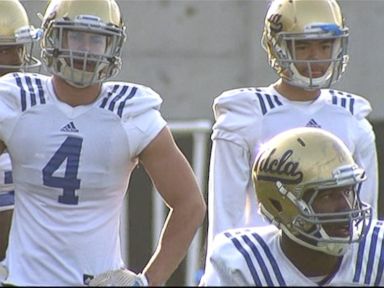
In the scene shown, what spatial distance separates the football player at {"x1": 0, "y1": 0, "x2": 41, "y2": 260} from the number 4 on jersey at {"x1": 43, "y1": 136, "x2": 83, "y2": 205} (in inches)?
23.3

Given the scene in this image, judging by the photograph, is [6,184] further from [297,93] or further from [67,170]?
[297,93]

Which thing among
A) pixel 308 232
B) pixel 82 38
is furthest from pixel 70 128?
pixel 308 232

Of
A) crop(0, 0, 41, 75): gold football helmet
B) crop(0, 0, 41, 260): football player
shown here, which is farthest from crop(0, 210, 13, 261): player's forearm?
crop(0, 0, 41, 75): gold football helmet

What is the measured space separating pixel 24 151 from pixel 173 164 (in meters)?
0.44

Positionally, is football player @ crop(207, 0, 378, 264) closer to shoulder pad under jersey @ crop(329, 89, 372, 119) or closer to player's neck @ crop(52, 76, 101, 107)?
shoulder pad under jersey @ crop(329, 89, 372, 119)

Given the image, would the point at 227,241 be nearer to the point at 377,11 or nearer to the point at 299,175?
the point at 299,175

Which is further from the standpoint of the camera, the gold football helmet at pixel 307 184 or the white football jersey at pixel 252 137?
the white football jersey at pixel 252 137

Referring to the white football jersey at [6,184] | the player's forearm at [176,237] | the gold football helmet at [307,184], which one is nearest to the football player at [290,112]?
the player's forearm at [176,237]

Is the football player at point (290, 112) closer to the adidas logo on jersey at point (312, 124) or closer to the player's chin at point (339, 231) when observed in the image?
the adidas logo on jersey at point (312, 124)

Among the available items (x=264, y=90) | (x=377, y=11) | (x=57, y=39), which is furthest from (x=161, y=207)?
(x=57, y=39)

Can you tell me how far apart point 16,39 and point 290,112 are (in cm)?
105

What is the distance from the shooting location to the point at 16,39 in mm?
6000

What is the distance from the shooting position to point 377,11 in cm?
979

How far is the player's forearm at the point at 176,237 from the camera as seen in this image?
4973mm
